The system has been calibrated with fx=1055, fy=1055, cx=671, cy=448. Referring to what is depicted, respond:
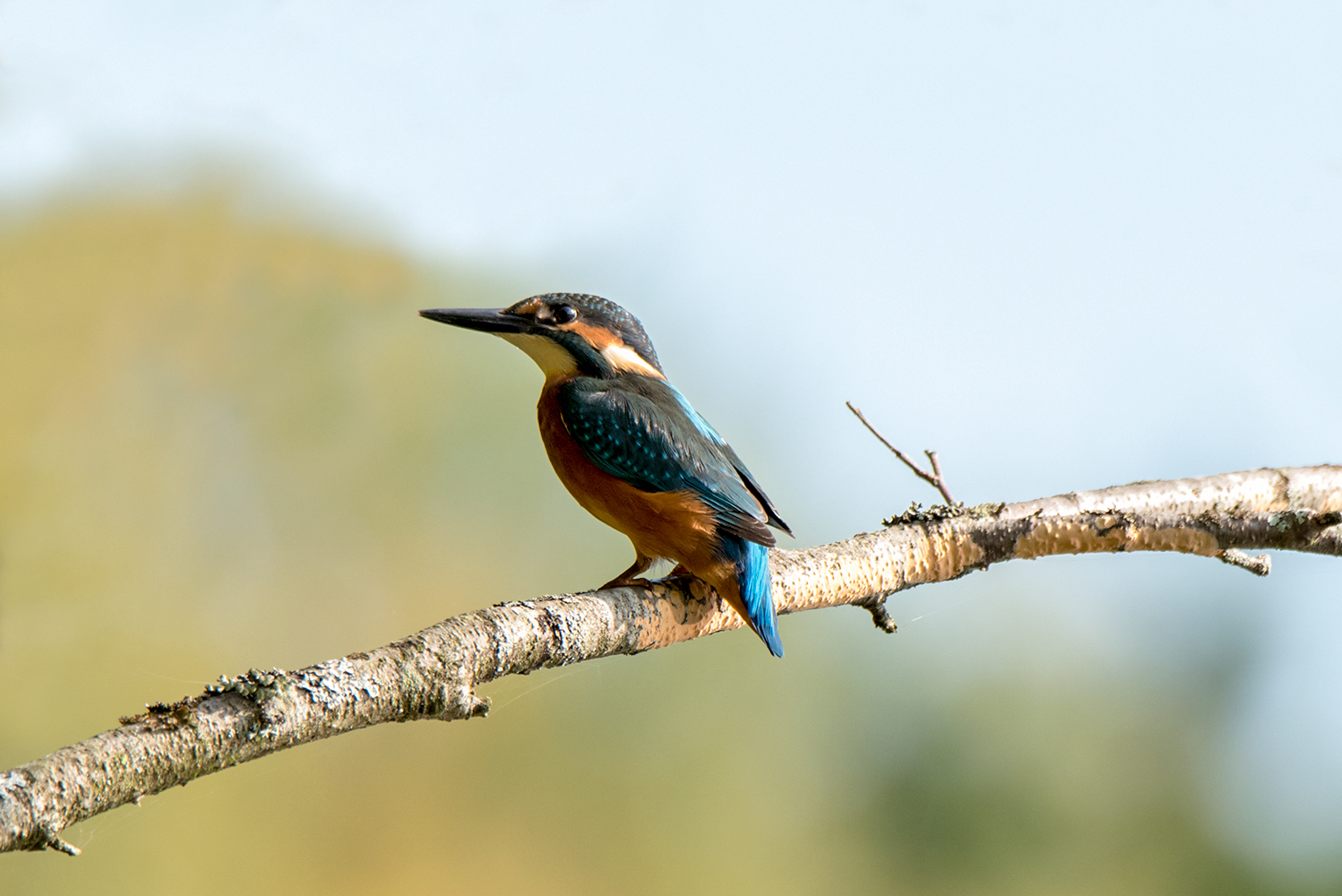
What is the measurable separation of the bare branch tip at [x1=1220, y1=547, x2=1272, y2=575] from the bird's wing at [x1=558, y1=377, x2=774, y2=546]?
32.9 inches

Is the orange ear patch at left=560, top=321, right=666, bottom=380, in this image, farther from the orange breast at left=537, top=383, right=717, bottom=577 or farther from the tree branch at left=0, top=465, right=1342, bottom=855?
the tree branch at left=0, top=465, right=1342, bottom=855

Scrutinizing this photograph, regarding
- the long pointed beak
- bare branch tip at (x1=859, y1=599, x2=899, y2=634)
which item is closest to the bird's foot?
bare branch tip at (x1=859, y1=599, x2=899, y2=634)

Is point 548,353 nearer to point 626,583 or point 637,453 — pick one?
point 637,453

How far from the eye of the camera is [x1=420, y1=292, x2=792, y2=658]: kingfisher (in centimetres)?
168

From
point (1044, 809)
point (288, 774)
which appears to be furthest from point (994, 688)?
point (288, 774)

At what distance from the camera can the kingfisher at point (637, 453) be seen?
1.68m

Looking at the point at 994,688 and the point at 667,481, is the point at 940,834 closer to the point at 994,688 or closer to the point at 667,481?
the point at 994,688

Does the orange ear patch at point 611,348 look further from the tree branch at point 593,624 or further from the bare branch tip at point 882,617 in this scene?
the bare branch tip at point 882,617

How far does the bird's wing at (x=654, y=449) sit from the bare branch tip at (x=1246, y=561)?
835mm

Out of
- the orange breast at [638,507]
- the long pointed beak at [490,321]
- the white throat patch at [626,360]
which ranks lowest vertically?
the orange breast at [638,507]

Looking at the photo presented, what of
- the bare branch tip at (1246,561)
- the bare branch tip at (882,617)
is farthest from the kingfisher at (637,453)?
the bare branch tip at (1246,561)

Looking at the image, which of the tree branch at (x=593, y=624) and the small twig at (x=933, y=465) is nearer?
the tree branch at (x=593, y=624)

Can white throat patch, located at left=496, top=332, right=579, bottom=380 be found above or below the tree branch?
above

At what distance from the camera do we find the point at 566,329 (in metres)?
1.99
